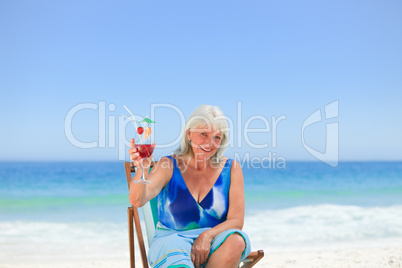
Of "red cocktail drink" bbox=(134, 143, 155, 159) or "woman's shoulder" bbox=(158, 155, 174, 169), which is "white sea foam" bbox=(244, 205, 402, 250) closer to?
"woman's shoulder" bbox=(158, 155, 174, 169)

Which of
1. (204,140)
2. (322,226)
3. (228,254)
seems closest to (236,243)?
(228,254)

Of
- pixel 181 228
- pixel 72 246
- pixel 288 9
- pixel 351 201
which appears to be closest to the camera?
pixel 181 228

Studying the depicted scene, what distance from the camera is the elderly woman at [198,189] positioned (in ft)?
8.00

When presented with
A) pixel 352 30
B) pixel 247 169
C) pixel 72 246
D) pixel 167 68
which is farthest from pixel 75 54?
pixel 72 246

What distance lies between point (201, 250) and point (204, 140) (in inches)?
26.7

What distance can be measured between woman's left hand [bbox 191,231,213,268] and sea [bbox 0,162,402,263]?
3.77 metres

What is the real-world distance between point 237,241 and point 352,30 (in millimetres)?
20547

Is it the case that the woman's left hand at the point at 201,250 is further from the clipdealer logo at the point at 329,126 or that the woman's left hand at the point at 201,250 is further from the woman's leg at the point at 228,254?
the clipdealer logo at the point at 329,126

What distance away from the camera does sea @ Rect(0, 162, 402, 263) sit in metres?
6.77

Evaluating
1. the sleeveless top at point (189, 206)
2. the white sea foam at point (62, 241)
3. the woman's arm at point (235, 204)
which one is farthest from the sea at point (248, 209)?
the woman's arm at point (235, 204)

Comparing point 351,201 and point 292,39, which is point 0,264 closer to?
point 351,201

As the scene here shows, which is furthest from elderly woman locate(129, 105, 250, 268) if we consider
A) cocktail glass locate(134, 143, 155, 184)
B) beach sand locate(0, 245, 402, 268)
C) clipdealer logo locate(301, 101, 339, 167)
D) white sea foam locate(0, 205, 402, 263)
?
clipdealer logo locate(301, 101, 339, 167)

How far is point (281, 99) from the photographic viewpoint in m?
22.4

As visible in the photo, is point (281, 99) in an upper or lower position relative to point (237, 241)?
upper
